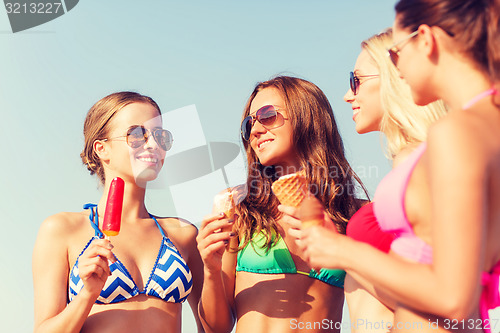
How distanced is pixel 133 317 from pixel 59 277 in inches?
27.5

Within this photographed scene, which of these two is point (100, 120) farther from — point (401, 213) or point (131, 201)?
point (401, 213)

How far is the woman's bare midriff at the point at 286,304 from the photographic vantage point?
171 inches

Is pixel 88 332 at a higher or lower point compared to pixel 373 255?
lower

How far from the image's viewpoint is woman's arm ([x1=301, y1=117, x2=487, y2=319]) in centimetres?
197

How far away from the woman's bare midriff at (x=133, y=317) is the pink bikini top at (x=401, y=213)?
8.56 feet

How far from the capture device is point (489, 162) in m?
2.04

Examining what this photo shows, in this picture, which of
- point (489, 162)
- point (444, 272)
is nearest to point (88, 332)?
point (444, 272)

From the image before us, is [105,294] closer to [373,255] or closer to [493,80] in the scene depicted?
[373,255]

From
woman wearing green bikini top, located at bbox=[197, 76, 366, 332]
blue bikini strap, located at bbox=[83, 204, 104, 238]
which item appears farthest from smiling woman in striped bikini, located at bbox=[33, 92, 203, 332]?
woman wearing green bikini top, located at bbox=[197, 76, 366, 332]

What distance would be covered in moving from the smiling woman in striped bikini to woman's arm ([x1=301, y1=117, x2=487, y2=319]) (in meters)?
2.54

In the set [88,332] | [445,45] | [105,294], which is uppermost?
[445,45]

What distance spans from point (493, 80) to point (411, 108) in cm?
115

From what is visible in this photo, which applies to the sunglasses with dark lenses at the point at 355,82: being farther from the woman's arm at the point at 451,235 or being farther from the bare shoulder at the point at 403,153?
the woman's arm at the point at 451,235

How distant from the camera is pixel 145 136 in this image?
4.89 metres
